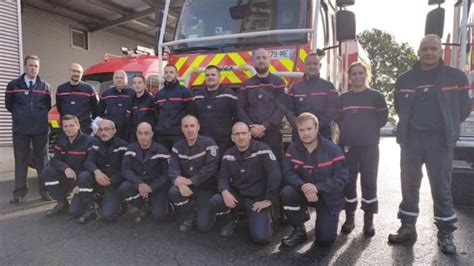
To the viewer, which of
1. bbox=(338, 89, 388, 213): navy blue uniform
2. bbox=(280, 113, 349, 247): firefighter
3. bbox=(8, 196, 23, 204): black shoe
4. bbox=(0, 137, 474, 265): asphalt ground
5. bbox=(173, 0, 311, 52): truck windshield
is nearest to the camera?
bbox=(0, 137, 474, 265): asphalt ground

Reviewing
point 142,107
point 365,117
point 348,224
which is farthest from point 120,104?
point 348,224

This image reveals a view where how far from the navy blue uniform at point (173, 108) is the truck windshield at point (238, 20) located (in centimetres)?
70

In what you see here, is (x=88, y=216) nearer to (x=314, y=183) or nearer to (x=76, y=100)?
(x=76, y=100)

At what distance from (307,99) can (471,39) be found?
200cm

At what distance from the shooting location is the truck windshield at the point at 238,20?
4871 mm

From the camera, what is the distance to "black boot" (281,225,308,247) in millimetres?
3717

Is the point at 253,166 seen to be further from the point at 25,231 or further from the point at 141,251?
the point at 25,231

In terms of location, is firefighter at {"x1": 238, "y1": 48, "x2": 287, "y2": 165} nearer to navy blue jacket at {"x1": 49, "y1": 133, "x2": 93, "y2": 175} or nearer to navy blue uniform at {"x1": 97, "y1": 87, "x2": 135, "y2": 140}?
navy blue uniform at {"x1": 97, "y1": 87, "x2": 135, "y2": 140}

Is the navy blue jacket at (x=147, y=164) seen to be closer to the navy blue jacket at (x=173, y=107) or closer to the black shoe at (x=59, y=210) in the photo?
the navy blue jacket at (x=173, y=107)

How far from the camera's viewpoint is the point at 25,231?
13.8 ft

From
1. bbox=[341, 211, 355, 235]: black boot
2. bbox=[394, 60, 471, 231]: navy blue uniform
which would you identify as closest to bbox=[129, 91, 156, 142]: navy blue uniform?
bbox=[341, 211, 355, 235]: black boot

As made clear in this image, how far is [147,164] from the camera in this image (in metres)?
4.60

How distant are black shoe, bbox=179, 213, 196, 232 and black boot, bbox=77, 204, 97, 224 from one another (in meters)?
1.05

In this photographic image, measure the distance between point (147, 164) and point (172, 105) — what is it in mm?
772
